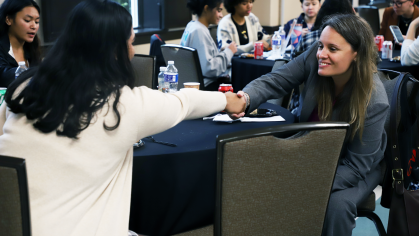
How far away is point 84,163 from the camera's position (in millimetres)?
1067

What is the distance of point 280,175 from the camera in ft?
3.75

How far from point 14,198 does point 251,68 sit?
292cm

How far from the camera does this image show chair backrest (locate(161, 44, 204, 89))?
312 centimetres

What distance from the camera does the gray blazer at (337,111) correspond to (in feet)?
5.24

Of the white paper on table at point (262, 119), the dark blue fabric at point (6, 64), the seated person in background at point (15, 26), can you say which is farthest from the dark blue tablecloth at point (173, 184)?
the seated person in background at point (15, 26)

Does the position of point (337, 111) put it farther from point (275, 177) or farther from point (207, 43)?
point (207, 43)

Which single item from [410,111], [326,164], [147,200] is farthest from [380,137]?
[147,200]

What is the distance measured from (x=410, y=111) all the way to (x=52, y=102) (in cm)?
145

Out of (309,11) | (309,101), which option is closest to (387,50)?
(309,11)

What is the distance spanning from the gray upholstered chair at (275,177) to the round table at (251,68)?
2.39 metres

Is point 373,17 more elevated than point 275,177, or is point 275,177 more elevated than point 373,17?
point 373,17

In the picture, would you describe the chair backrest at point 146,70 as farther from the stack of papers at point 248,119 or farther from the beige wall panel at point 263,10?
the beige wall panel at point 263,10

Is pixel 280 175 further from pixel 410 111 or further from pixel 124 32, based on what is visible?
pixel 410 111

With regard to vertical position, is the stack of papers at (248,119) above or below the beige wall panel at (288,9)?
below
